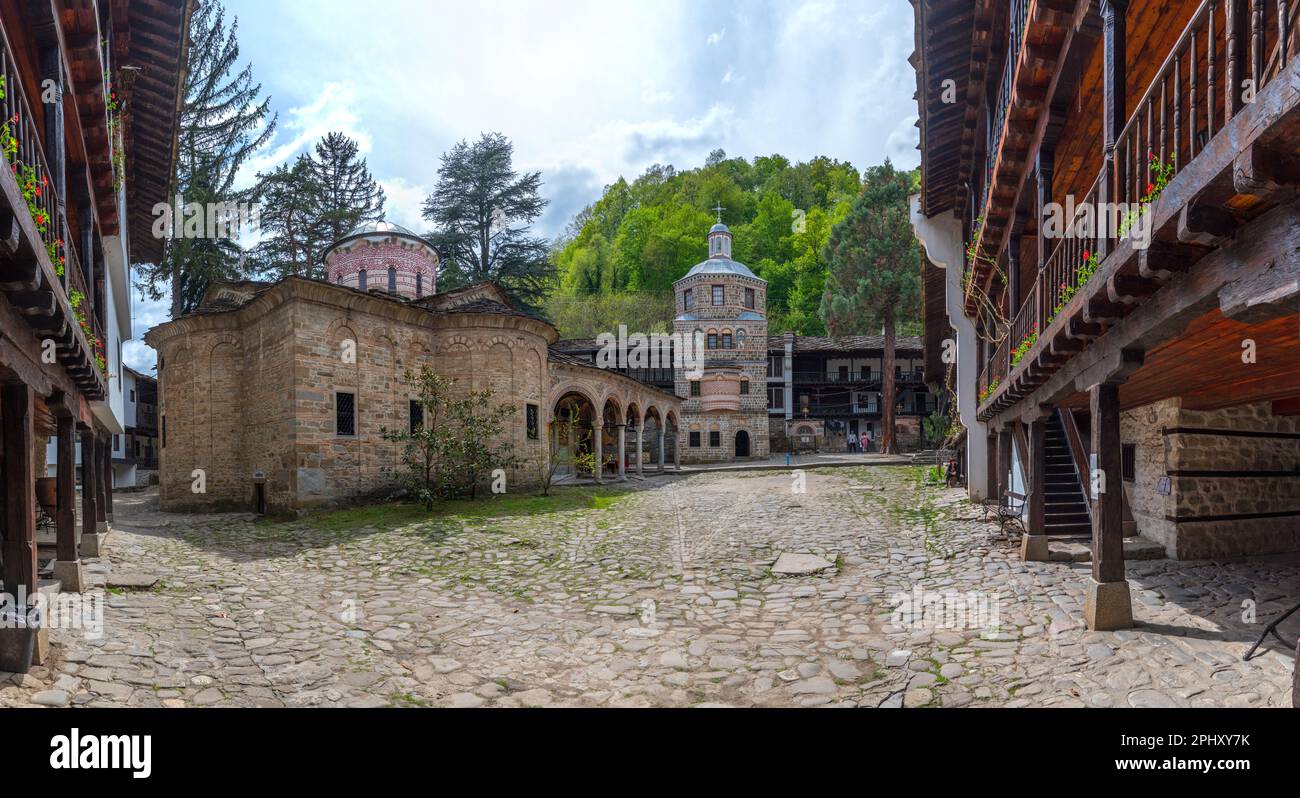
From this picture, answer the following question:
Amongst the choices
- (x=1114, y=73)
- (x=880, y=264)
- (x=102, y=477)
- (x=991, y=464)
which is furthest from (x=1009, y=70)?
(x=880, y=264)

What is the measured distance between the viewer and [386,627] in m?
7.42

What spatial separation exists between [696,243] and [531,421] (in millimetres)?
41371

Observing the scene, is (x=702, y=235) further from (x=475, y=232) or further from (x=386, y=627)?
(x=386, y=627)

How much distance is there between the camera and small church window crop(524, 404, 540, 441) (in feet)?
66.6

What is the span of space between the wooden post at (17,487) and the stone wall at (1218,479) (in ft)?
40.5

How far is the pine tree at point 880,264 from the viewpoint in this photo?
119ft

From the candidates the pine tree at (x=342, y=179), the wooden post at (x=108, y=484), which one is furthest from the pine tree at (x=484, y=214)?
the wooden post at (x=108, y=484)

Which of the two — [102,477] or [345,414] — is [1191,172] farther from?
[102,477]

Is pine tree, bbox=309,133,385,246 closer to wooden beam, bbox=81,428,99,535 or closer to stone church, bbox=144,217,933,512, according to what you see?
stone church, bbox=144,217,933,512

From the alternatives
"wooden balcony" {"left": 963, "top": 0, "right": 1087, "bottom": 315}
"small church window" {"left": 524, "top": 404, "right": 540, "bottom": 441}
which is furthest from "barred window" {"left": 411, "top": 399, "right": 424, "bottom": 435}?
"wooden balcony" {"left": 963, "top": 0, "right": 1087, "bottom": 315}

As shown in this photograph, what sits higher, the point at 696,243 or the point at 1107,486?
the point at 696,243

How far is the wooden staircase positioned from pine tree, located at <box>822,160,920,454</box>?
25452 mm

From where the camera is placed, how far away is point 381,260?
2431 cm
